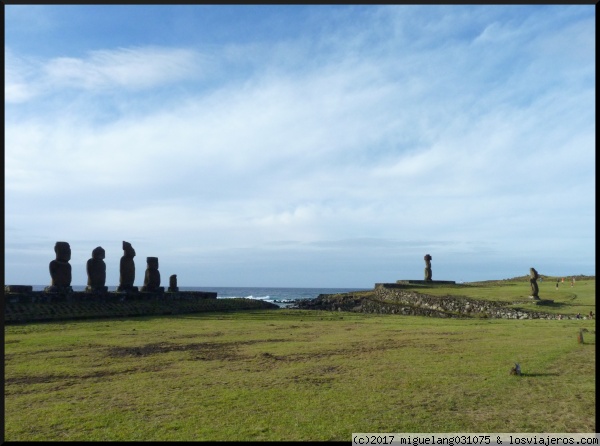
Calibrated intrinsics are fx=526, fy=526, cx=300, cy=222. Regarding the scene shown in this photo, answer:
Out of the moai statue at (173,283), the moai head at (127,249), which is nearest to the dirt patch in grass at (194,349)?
the moai head at (127,249)

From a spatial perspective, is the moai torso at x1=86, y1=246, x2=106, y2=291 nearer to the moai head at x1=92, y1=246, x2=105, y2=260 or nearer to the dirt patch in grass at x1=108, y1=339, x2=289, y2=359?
the moai head at x1=92, y1=246, x2=105, y2=260

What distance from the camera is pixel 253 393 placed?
9.85m

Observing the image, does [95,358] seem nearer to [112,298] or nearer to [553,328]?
[553,328]

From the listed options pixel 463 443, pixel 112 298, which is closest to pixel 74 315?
pixel 112 298

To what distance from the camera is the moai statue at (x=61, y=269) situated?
101 feet

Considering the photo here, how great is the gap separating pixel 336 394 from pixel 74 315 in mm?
20937

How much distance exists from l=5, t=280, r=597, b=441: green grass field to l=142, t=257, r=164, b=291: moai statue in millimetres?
20999

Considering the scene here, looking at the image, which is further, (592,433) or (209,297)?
(209,297)

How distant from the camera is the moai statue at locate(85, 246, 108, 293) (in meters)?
33.3

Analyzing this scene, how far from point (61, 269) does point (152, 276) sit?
9012 millimetres

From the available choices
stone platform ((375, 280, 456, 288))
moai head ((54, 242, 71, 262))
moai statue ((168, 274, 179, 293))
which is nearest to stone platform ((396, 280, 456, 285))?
stone platform ((375, 280, 456, 288))

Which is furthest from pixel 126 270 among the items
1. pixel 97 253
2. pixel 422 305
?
pixel 422 305

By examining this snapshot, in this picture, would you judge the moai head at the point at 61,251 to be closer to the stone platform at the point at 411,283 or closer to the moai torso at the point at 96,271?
the moai torso at the point at 96,271

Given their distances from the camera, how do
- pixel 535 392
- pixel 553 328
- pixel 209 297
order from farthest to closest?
pixel 209 297 < pixel 553 328 < pixel 535 392
